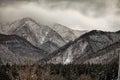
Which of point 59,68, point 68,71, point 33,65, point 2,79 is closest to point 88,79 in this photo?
point 68,71

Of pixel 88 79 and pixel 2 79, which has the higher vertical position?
pixel 2 79

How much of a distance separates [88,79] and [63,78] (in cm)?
1043

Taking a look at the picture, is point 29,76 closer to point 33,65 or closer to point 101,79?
point 33,65

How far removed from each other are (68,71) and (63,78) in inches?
515

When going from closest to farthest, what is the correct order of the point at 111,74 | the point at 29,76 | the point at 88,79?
the point at 29,76
the point at 111,74
the point at 88,79

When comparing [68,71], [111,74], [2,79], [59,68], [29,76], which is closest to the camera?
[29,76]

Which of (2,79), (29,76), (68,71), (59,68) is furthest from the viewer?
(59,68)

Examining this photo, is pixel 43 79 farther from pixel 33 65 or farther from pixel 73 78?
pixel 73 78

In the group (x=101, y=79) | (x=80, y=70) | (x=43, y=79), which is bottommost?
(x=80, y=70)

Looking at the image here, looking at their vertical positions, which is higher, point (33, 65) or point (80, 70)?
point (33, 65)

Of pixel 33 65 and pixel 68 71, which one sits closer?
pixel 33 65

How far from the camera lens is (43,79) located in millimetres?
22922

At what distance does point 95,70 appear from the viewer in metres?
165

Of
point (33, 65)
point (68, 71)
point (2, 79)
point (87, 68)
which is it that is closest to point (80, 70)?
point (87, 68)
